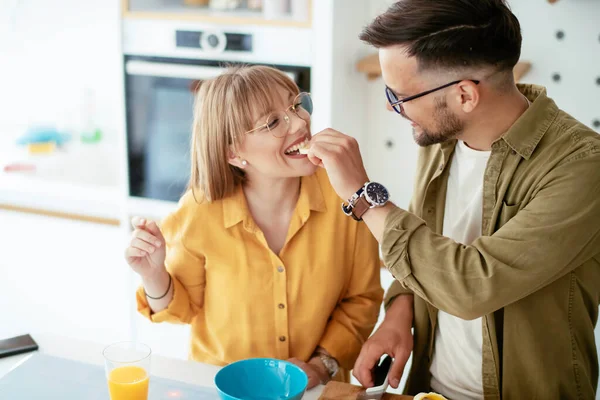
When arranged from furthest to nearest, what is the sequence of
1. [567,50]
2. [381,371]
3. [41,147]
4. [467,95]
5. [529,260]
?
1. [41,147]
2. [567,50]
3. [381,371]
4. [467,95]
5. [529,260]

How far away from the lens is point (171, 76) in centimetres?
285

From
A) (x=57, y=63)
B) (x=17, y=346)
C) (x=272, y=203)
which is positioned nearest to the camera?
(x=17, y=346)

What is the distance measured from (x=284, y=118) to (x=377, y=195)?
367 mm

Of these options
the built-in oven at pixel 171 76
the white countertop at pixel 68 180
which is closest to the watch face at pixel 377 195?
the built-in oven at pixel 171 76

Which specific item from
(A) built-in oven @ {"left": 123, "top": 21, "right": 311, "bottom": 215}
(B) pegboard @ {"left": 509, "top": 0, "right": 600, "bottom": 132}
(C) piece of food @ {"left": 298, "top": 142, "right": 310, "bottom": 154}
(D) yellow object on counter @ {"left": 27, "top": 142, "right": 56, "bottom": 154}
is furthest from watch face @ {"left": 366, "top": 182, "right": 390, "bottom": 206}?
(D) yellow object on counter @ {"left": 27, "top": 142, "right": 56, "bottom": 154}

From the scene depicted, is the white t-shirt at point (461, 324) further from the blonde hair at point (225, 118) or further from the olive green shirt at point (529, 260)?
the blonde hair at point (225, 118)

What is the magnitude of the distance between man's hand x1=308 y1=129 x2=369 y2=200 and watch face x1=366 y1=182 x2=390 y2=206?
3cm

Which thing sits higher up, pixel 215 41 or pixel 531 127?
pixel 215 41

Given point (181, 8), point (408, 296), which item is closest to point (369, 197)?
point (408, 296)

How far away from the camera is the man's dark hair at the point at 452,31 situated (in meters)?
1.33

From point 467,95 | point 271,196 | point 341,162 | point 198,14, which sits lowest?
point 271,196

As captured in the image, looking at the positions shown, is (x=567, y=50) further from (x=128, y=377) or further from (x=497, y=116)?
(x=128, y=377)

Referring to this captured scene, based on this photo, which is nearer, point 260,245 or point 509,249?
point 509,249

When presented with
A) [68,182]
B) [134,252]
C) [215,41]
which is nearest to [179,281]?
[134,252]
